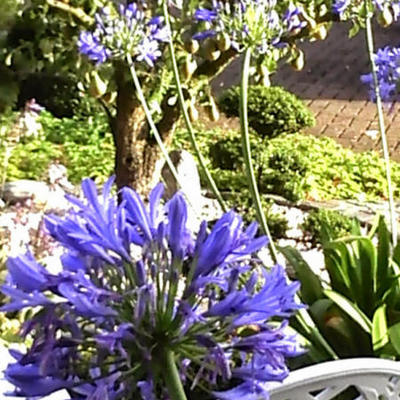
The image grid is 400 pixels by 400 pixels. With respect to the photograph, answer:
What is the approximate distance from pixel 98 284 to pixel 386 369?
0.87 metres

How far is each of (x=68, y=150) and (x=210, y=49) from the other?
247 cm

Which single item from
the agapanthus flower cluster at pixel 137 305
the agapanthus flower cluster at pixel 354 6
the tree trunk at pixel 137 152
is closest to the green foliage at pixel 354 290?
the agapanthus flower cluster at pixel 354 6

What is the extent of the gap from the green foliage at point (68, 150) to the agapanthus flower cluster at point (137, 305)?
175 inches

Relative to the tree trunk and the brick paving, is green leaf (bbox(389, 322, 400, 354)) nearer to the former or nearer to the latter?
the tree trunk

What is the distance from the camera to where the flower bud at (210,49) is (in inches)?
174

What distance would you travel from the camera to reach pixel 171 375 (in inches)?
40.5

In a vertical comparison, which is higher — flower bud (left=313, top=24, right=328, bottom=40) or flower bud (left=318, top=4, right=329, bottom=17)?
flower bud (left=318, top=4, right=329, bottom=17)

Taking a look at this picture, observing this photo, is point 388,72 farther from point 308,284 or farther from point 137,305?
point 137,305

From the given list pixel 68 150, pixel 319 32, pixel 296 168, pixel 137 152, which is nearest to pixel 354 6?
pixel 319 32

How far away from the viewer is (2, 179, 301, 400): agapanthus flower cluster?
1.02m

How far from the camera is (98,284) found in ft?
3.37

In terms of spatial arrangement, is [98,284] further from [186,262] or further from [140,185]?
[140,185]

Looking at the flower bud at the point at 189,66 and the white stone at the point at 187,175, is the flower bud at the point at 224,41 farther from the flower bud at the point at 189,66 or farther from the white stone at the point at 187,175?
the white stone at the point at 187,175

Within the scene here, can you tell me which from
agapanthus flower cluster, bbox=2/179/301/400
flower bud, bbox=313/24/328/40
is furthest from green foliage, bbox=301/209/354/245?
agapanthus flower cluster, bbox=2/179/301/400
